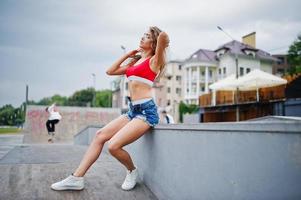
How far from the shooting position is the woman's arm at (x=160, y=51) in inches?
123

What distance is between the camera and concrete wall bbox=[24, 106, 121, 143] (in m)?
22.4

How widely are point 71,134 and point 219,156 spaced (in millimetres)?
22003

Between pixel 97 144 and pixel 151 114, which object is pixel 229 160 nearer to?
pixel 151 114

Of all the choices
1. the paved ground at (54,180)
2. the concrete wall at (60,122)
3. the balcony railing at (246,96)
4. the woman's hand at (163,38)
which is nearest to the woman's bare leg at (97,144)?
A: the paved ground at (54,180)

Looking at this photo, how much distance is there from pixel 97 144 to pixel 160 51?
1.24 m

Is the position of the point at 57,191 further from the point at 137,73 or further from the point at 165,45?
the point at 165,45

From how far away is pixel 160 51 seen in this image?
3.19 m

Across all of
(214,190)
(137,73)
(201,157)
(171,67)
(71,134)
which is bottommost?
(71,134)

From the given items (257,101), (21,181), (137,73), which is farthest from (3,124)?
(257,101)

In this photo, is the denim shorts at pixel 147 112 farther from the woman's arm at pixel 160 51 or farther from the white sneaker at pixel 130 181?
the white sneaker at pixel 130 181

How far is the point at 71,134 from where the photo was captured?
2302 cm

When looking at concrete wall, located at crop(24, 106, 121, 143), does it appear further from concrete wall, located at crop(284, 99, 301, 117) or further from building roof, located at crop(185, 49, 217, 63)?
building roof, located at crop(185, 49, 217, 63)

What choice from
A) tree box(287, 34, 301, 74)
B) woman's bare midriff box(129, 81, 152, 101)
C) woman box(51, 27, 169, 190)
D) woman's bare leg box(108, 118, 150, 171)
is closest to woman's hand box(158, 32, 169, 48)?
woman box(51, 27, 169, 190)

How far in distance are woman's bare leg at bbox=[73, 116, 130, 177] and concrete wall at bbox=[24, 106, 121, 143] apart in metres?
20.0
